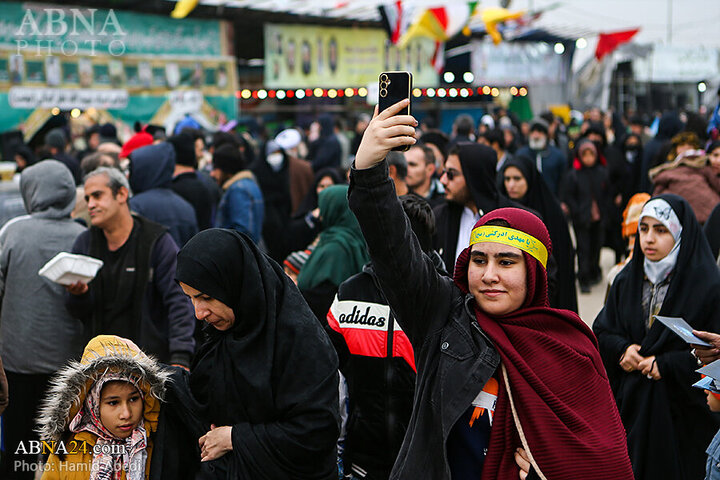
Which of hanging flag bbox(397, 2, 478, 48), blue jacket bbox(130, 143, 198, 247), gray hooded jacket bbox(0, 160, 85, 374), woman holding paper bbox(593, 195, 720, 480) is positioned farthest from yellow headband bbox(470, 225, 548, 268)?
hanging flag bbox(397, 2, 478, 48)

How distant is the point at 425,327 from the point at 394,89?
0.70m

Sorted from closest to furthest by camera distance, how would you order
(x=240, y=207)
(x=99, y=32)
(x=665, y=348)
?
(x=665, y=348) < (x=240, y=207) < (x=99, y=32)

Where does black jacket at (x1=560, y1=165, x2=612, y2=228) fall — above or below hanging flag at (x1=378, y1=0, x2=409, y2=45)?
below

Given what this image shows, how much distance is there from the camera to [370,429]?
311 cm

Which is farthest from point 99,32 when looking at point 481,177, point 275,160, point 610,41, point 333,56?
point 610,41

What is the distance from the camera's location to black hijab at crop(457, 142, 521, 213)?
454 centimetres

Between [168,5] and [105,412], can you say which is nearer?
[105,412]

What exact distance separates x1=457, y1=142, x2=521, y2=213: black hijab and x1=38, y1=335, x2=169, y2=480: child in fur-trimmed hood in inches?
94.3

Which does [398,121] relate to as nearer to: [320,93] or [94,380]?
[94,380]

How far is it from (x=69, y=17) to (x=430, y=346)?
1456cm

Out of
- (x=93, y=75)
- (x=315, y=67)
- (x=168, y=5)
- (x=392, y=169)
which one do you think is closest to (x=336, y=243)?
(x=392, y=169)

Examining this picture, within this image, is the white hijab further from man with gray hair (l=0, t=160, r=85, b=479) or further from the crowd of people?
man with gray hair (l=0, t=160, r=85, b=479)

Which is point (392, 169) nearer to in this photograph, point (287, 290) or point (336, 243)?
point (336, 243)

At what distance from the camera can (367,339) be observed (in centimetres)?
313
